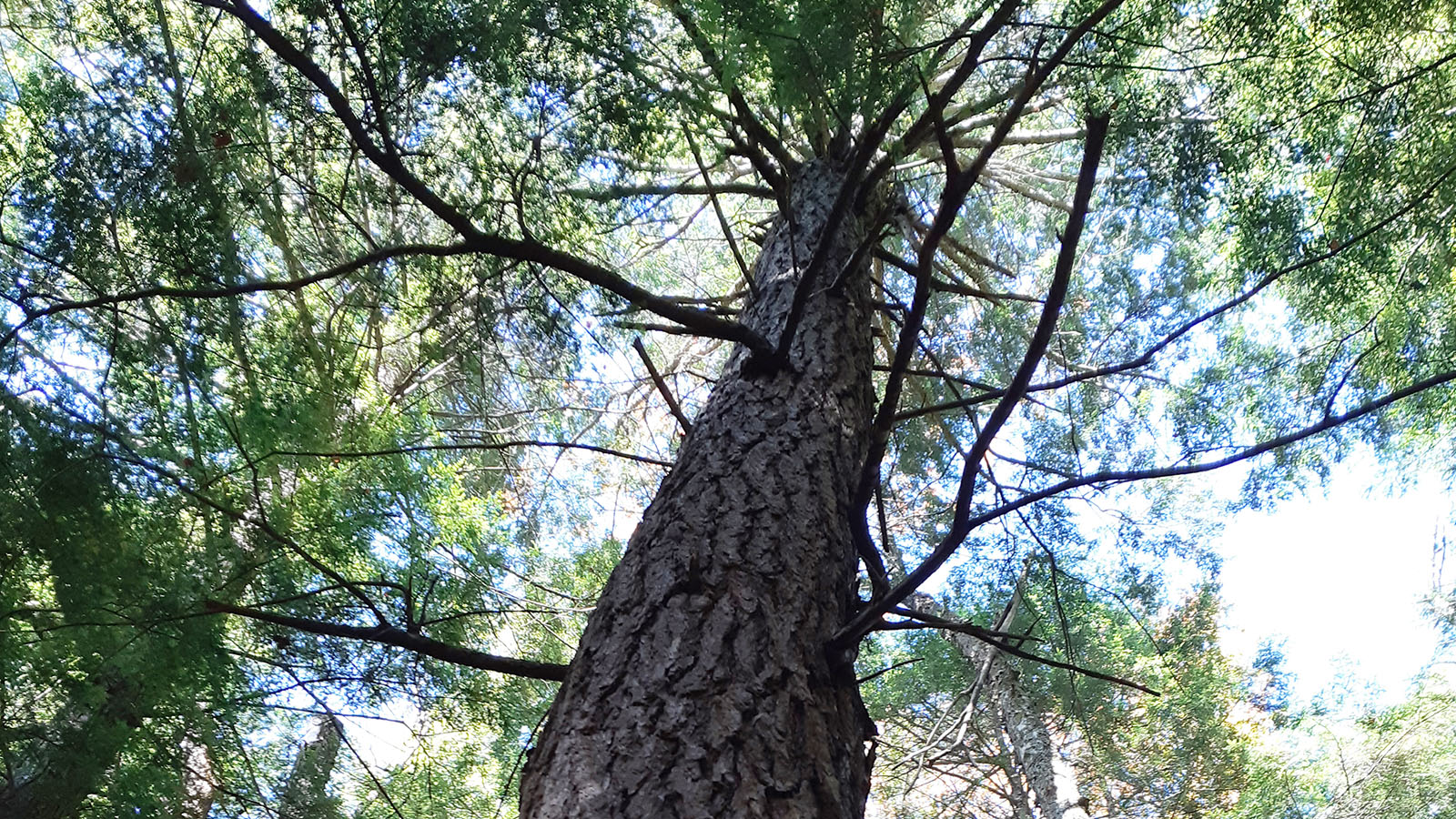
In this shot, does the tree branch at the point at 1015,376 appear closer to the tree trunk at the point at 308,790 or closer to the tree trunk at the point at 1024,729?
the tree trunk at the point at 308,790

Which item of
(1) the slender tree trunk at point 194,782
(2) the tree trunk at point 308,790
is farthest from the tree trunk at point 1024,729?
(1) the slender tree trunk at point 194,782

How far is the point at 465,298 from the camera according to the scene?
2641 millimetres

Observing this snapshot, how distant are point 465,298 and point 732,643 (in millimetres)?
1660

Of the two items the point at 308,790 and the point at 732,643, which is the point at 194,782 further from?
the point at 732,643

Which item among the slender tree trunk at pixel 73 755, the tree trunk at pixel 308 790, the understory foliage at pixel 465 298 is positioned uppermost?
the understory foliage at pixel 465 298

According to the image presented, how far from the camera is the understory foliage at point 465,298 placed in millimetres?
1904

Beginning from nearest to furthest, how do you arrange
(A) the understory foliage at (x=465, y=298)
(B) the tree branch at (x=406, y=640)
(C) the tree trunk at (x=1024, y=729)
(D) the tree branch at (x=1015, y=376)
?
1. (D) the tree branch at (x=1015, y=376)
2. (B) the tree branch at (x=406, y=640)
3. (A) the understory foliage at (x=465, y=298)
4. (C) the tree trunk at (x=1024, y=729)

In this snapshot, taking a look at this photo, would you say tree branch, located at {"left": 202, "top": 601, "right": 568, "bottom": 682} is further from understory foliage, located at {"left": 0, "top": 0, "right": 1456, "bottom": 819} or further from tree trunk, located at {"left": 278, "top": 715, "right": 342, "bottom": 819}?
tree trunk, located at {"left": 278, "top": 715, "right": 342, "bottom": 819}

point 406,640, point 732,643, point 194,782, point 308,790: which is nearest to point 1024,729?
point 308,790

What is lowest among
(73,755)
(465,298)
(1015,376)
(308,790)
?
(73,755)

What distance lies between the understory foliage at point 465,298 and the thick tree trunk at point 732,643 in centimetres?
11

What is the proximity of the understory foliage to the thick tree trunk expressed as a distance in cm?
11

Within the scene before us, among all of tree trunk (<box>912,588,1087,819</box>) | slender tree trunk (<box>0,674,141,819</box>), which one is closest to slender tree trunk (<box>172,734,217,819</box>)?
slender tree trunk (<box>0,674,141,819</box>)

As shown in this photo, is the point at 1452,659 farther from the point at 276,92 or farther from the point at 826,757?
the point at 276,92
